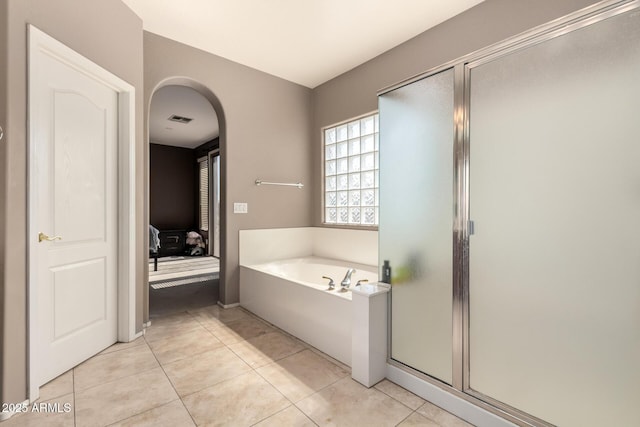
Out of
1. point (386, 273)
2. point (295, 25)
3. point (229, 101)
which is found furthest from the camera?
point (229, 101)

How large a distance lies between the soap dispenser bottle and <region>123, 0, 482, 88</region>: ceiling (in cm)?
197

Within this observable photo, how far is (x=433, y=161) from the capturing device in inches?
65.7

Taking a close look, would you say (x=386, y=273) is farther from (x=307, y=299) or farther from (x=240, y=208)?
(x=240, y=208)

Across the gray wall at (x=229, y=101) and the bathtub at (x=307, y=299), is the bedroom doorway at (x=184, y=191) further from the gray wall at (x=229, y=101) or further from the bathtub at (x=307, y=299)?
the bathtub at (x=307, y=299)

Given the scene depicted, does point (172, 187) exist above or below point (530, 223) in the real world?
above

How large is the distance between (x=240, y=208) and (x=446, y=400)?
8.27ft

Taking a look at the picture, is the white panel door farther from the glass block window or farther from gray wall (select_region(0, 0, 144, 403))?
the glass block window

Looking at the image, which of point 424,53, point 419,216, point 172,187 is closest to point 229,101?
point 424,53

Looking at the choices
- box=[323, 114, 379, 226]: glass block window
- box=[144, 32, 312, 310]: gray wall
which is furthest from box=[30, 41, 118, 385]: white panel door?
box=[323, 114, 379, 226]: glass block window

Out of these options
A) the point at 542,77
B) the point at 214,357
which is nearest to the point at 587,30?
the point at 542,77

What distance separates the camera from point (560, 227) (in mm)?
1248

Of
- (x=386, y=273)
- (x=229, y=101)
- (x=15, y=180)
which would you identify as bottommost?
(x=386, y=273)

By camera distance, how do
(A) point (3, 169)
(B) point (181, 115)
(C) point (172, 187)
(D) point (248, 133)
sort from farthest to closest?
(C) point (172, 187)
(B) point (181, 115)
(D) point (248, 133)
(A) point (3, 169)

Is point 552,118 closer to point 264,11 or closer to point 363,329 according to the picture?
point 363,329
